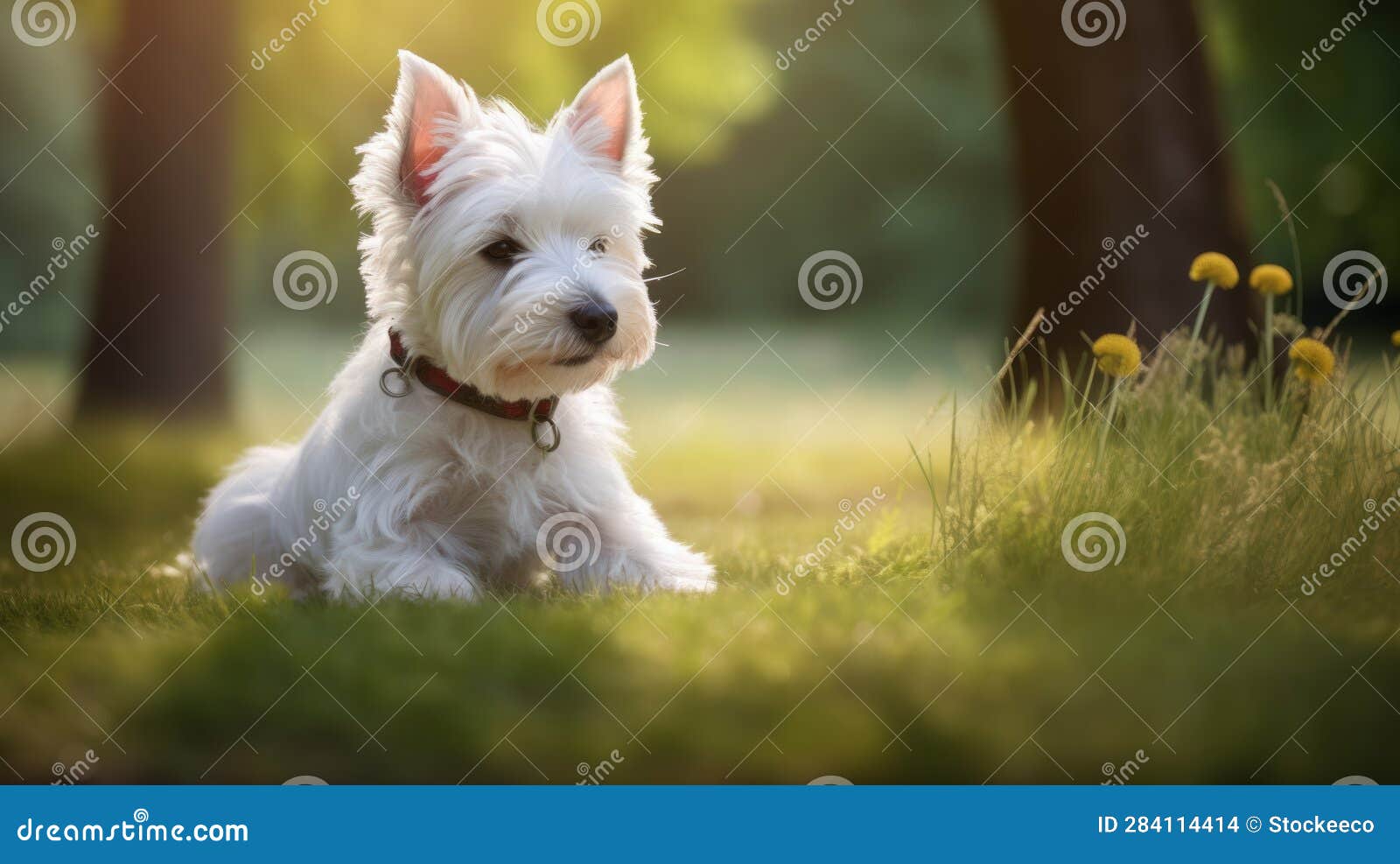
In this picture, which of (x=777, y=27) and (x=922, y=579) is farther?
(x=777, y=27)

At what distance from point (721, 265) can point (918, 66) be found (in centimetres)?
609

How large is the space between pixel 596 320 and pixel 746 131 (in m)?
18.5

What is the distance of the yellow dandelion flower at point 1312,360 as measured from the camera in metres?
4.54

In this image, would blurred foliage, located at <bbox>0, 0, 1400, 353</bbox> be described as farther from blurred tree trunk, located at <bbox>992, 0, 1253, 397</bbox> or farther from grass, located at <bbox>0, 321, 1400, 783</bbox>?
grass, located at <bbox>0, 321, 1400, 783</bbox>

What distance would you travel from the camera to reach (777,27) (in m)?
12.8

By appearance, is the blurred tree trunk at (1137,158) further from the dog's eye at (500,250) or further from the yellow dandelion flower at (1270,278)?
the dog's eye at (500,250)

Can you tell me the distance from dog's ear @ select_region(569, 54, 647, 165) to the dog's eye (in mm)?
566

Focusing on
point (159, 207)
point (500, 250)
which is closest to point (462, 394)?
point (500, 250)

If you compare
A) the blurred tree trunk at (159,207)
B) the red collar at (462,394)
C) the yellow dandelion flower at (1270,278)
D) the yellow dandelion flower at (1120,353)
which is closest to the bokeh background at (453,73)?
the blurred tree trunk at (159,207)

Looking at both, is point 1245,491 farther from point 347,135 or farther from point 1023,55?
point 347,135

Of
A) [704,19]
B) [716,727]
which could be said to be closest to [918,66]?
[704,19]

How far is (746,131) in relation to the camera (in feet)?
70.9

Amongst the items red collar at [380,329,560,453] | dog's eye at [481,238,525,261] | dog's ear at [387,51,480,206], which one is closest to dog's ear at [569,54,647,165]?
dog's ear at [387,51,480,206]

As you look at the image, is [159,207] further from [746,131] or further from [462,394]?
[746,131]
